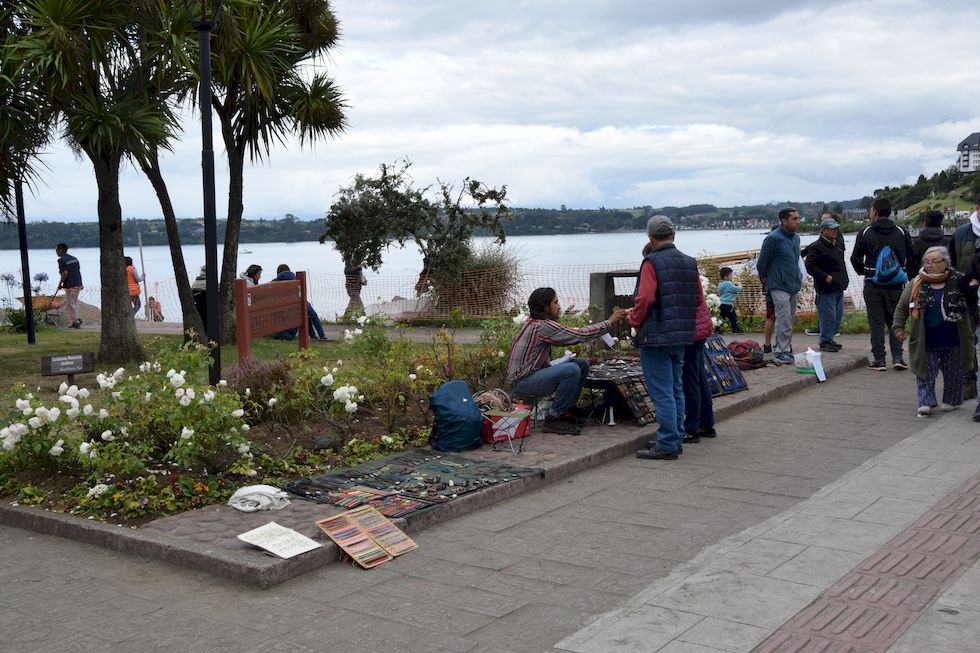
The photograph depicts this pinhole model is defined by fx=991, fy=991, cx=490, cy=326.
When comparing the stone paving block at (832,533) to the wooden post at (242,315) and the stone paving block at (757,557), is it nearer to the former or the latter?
the stone paving block at (757,557)

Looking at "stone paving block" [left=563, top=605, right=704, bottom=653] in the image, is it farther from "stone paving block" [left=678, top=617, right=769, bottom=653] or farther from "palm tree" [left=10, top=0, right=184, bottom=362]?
"palm tree" [left=10, top=0, right=184, bottom=362]

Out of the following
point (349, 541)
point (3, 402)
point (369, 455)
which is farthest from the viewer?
point (3, 402)

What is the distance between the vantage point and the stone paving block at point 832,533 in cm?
524

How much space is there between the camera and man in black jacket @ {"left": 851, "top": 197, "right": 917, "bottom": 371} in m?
11.3

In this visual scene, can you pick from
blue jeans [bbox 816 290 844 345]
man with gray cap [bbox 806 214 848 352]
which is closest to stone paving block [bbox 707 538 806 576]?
man with gray cap [bbox 806 214 848 352]

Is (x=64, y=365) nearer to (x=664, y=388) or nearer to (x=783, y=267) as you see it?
(x=664, y=388)

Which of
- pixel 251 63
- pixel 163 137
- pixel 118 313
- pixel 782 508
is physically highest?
pixel 251 63

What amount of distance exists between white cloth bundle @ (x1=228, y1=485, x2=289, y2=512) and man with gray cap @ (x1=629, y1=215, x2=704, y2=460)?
288cm

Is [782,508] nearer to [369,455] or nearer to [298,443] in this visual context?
[369,455]

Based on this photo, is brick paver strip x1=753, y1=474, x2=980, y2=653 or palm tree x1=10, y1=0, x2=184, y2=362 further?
palm tree x1=10, y1=0, x2=184, y2=362

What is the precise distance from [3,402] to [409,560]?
623 cm

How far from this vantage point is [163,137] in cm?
1206

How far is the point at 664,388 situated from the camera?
7.48 meters

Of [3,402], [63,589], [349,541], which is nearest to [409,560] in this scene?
[349,541]
